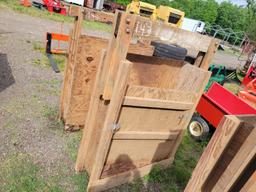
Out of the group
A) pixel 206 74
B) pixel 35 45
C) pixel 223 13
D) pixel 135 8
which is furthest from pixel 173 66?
pixel 223 13

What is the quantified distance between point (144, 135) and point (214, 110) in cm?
226

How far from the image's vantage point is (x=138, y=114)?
263 cm

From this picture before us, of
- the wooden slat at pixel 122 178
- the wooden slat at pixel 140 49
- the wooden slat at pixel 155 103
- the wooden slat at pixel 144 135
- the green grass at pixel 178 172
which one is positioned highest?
the wooden slat at pixel 140 49

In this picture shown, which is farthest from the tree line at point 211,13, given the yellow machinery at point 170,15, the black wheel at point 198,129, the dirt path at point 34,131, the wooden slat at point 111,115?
the wooden slat at point 111,115

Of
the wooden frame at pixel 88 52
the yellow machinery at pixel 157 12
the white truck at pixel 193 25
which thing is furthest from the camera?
the white truck at pixel 193 25

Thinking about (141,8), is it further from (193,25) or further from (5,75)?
(5,75)

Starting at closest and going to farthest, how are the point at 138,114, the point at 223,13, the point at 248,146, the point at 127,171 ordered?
the point at 248,146
the point at 138,114
the point at 127,171
the point at 223,13

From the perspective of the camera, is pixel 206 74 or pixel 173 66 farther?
pixel 173 66

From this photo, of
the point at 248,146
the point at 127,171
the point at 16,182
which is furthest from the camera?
the point at 127,171

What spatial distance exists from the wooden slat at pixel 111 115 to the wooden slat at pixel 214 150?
3.89ft

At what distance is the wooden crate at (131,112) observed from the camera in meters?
2.36

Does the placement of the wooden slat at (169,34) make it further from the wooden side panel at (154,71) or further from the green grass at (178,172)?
the green grass at (178,172)

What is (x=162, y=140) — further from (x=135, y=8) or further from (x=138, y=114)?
(x=135, y=8)

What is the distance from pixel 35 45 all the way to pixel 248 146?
844cm
